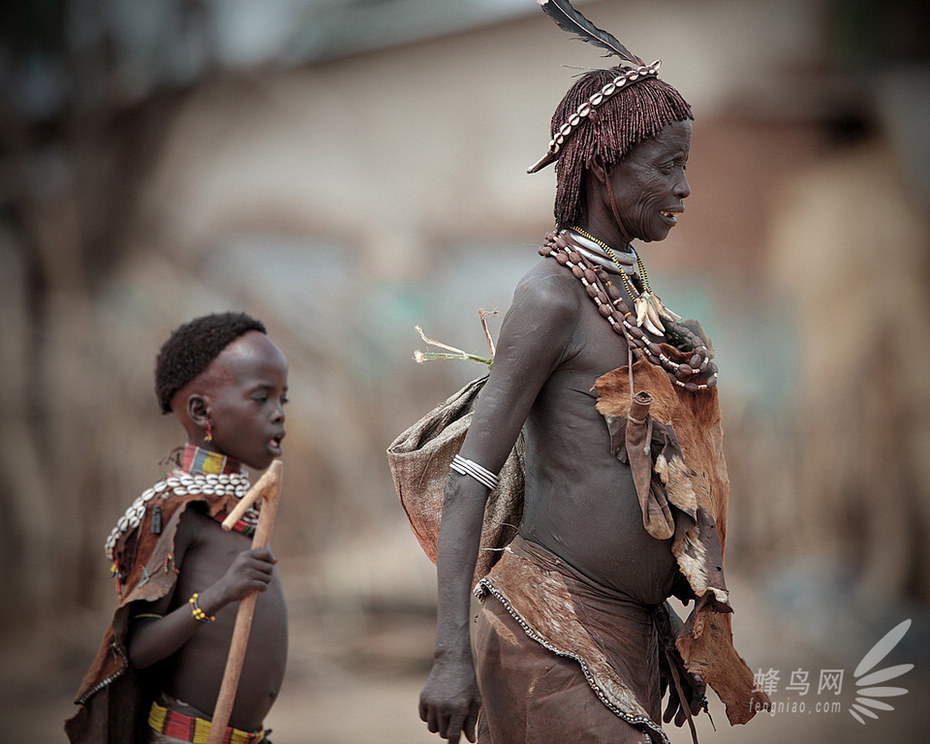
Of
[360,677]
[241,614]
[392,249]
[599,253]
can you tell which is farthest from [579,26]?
[360,677]

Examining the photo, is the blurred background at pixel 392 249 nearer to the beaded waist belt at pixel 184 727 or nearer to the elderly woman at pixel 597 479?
the beaded waist belt at pixel 184 727

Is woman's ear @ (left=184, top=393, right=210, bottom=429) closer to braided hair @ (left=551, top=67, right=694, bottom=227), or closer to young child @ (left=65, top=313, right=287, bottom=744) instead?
young child @ (left=65, top=313, right=287, bottom=744)

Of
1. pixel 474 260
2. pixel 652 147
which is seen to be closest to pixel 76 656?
pixel 474 260

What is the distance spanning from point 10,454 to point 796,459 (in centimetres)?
531

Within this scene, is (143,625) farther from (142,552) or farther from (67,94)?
(67,94)

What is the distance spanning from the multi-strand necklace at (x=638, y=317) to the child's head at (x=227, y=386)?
4.35 feet

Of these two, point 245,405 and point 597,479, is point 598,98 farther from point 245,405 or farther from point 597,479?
point 245,405

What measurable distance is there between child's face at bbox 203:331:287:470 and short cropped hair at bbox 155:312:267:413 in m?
0.03

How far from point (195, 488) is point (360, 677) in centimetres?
400

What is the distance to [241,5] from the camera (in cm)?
755

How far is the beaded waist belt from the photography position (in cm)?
320
